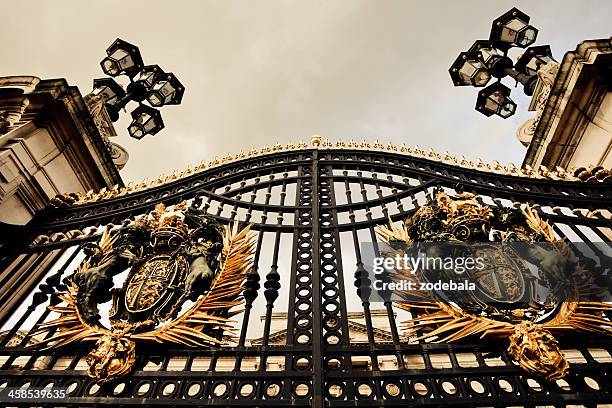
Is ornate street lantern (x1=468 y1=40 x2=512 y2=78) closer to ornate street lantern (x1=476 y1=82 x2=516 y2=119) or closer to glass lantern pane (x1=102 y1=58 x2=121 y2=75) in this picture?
ornate street lantern (x1=476 y1=82 x2=516 y2=119)

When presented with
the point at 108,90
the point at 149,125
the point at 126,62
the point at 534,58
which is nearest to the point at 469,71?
the point at 534,58

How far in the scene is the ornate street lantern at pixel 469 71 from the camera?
6.99 metres

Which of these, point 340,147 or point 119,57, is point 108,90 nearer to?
point 119,57

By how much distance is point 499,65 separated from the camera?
285 inches

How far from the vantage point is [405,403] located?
3012 mm

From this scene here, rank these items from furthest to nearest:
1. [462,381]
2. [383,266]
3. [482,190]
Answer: [482,190] → [383,266] → [462,381]

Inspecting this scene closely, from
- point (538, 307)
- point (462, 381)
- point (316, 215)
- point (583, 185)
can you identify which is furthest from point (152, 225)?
point (583, 185)

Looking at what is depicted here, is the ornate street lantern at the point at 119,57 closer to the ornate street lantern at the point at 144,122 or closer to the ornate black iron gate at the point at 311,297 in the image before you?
the ornate street lantern at the point at 144,122

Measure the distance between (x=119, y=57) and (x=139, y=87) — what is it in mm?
631

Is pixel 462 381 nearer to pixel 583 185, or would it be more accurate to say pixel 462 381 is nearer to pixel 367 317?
pixel 367 317

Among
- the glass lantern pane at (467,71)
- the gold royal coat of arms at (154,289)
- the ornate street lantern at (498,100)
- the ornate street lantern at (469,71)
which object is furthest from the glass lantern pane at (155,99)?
the ornate street lantern at (498,100)

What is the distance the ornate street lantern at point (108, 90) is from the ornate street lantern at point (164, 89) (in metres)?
0.81

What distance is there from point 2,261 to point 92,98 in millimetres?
3071

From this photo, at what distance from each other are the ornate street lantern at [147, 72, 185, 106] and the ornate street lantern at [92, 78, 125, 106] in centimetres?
81
